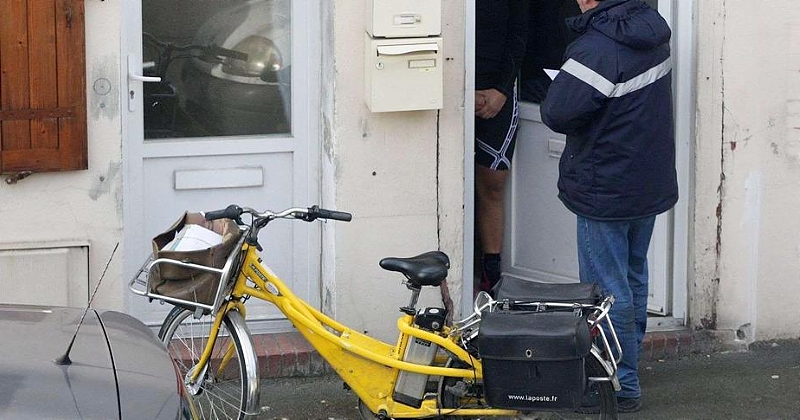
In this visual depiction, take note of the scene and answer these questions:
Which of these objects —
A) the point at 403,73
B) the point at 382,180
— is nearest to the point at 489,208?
the point at 382,180

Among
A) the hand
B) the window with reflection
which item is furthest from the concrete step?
the window with reflection

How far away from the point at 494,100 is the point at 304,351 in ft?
6.12

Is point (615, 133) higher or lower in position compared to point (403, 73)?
lower

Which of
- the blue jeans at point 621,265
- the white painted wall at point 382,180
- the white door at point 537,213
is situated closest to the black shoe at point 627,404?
the blue jeans at point 621,265

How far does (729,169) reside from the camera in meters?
6.89

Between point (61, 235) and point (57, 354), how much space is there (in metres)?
2.86

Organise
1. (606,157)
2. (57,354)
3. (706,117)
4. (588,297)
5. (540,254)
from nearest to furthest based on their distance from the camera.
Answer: (57,354) < (588,297) < (606,157) < (706,117) < (540,254)

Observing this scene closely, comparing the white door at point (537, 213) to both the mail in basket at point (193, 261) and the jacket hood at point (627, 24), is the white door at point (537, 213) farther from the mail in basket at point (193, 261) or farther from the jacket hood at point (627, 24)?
the mail in basket at point (193, 261)

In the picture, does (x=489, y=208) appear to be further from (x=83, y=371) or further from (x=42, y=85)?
(x=83, y=371)

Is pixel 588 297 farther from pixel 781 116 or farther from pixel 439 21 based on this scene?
pixel 781 116

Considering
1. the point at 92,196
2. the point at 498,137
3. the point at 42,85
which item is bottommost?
the point at 92,196

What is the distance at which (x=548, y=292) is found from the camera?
5.29m

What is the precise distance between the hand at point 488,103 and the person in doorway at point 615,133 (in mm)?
1429

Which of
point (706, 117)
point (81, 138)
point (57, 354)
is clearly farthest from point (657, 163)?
point (57, 354)
